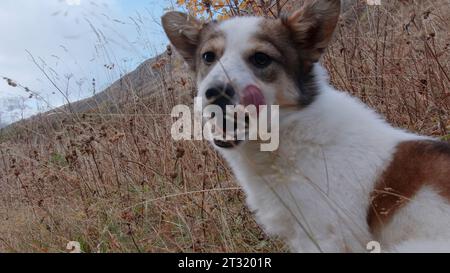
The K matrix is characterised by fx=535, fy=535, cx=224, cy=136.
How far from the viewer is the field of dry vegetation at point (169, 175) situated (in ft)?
12.2

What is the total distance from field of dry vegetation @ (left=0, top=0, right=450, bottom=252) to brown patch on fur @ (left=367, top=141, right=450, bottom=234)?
3.06ft

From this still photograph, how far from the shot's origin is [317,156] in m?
2.81

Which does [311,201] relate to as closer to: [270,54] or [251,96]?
[251,96]

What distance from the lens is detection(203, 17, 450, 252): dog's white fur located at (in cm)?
261

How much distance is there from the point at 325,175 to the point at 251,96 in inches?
21.8

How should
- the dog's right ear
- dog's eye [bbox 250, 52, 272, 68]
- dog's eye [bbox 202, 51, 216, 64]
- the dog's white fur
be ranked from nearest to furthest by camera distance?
the dog's white fur → dog's eye [bbox 250, 52, 272, 68] → dog's eye [bbox 202, 51, 216, 64] → the dog's right ear

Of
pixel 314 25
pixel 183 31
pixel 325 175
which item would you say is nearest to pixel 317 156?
pixel 325 175

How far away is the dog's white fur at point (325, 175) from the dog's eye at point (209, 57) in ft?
0.46

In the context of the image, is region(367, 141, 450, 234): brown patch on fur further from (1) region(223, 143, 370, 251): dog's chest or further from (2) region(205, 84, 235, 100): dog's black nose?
(2) region(205, 84, 235, 100): dog's black nose

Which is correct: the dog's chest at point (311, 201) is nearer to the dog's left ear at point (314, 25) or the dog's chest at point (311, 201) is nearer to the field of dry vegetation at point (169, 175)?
the field of dry vegetation at point (169, 175)

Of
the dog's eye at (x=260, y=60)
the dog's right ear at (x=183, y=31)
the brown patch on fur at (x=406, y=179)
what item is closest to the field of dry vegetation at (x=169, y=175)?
the dog's right ear at (x=183, y=31)

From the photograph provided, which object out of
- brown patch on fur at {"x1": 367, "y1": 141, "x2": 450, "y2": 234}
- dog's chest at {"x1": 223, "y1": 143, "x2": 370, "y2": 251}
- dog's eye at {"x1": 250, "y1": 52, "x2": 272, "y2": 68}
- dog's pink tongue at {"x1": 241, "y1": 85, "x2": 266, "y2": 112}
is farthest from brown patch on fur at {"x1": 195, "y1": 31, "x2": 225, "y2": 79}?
brown patch on fur at {"x1": 367, "y1": 141, "x2": 450, "y2": 234}
